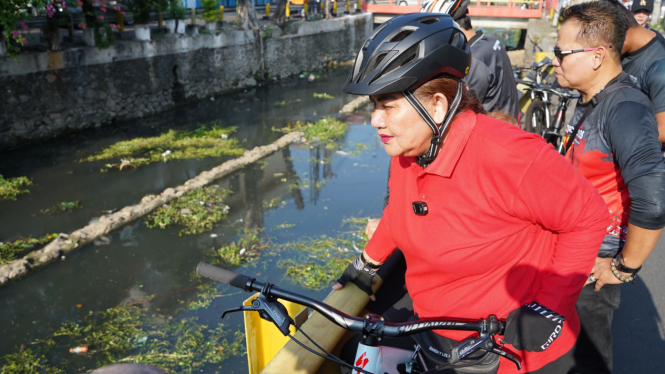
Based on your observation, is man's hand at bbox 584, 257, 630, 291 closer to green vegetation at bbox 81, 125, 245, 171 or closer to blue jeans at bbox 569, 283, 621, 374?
blue jeans at bbox 569, 283, 621, 374


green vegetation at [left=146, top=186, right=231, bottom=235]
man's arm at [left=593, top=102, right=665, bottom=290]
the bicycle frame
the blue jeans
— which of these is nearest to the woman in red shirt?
the bicycle frame

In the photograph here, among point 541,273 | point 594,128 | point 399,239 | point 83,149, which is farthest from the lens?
point 83,149

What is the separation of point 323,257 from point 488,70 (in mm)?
3182

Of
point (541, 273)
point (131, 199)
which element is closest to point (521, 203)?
point (541, 273)

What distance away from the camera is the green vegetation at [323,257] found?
17.7ft

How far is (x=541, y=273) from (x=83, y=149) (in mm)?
11032

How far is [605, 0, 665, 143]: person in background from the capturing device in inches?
113

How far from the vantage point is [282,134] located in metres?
12.1

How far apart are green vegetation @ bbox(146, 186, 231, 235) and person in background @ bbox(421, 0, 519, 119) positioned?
4.35 m

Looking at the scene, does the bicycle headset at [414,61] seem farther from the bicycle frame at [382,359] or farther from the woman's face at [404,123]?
the bicycle frame at [382,359]

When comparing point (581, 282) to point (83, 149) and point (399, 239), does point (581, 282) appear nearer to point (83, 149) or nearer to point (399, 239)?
point (399, 239)

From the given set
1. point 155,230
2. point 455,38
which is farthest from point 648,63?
point 155,230

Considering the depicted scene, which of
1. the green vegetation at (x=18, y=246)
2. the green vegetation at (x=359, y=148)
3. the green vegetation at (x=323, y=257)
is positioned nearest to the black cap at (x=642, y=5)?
the green vegetation at (x=323, y=257)

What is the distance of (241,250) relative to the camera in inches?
236
